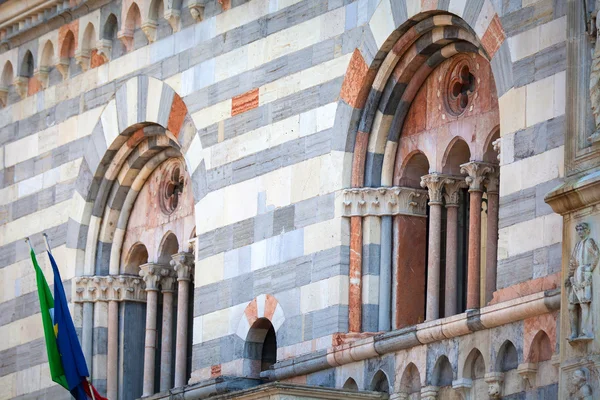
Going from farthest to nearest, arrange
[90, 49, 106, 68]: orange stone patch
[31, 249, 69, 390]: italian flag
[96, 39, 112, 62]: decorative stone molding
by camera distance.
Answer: [90, 49, 106, 68]: orange stone patch < [96, 39, 112, 62]: decorative stone molding < [31, 249, 69, 390]: italian flag

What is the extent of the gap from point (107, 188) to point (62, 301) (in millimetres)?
1953

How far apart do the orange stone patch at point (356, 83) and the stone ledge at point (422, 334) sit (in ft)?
7.22

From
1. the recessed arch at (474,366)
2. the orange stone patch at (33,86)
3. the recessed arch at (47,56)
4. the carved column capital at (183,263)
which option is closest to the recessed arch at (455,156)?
the recessed arch at (474,366)

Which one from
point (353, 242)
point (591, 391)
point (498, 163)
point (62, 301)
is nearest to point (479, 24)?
point (498, 163)

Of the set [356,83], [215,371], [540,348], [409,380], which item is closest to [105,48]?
[215,371]

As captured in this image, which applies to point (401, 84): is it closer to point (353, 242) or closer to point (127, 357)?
point (353, 242)

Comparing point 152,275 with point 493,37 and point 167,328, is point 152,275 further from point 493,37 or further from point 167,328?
point 493,37

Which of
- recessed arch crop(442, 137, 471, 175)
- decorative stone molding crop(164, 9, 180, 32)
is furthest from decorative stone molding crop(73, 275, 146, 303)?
recessed arch crop(442, 137, 471, 175)

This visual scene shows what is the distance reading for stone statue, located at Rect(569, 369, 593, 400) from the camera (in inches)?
598

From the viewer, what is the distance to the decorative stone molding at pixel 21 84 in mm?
23875

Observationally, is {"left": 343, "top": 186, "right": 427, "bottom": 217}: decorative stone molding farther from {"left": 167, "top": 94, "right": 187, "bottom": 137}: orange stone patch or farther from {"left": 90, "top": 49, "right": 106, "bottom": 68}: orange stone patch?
{"left": 90, "top": 49, "right": 106, "bottom": 68}: orange stone patch

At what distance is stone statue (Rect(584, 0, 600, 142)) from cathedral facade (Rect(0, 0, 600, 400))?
18mm

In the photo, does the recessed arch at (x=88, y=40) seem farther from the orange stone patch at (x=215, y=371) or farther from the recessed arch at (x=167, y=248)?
the orange stone patch at (x=215, y=371)

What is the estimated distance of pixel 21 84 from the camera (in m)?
23.9
